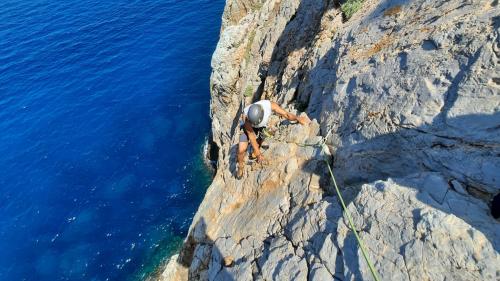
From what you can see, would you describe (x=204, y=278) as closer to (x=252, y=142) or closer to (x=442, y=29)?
(x=252, y=142)

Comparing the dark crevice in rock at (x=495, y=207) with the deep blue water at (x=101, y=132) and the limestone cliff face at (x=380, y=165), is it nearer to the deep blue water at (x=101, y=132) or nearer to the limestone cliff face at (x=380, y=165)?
the limestone cliff face at (x=380, y=165)

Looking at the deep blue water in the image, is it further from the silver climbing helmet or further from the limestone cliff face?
the silver climbing helmet

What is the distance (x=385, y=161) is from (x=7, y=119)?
108 ft

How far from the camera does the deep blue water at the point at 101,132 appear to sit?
2364 cm

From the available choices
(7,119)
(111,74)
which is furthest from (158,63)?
(7,119)

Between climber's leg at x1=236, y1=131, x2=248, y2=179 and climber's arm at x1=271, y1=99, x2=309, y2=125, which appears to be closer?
climber's arm at x1=271, y1=99, x2=309, y2=125

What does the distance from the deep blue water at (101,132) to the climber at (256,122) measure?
10.6 meters

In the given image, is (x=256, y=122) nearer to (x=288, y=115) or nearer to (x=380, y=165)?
(x=288, y=115)

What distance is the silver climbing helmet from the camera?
1305cm

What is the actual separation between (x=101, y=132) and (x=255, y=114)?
826 inches

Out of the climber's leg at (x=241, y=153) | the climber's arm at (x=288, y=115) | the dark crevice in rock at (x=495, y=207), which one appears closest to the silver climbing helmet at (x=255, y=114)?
the climber's arm at (x=288, y=115)

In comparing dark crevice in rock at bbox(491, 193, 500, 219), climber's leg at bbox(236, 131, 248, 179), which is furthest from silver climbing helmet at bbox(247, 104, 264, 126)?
dark crevice in rock at bbox(491, 193, 500, 219)

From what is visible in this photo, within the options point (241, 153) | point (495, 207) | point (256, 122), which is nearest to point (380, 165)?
point (495, 207)

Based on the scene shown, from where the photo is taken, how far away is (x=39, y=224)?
83.1 ft
